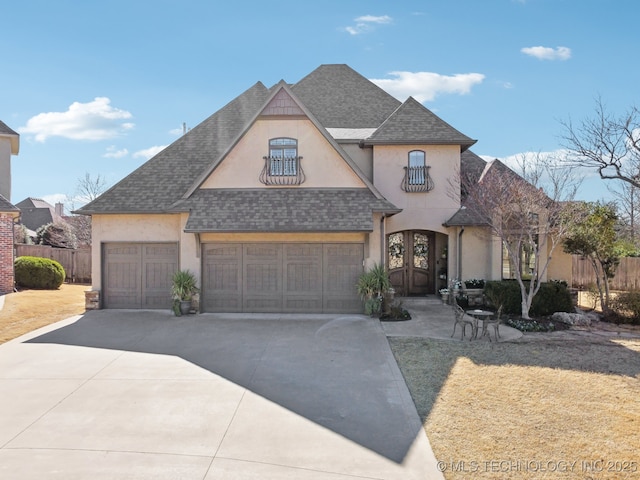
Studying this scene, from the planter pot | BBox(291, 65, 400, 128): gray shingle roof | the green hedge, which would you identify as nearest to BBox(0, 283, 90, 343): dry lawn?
the planter pot

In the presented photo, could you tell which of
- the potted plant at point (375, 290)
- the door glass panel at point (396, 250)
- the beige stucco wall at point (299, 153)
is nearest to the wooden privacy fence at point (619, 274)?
the door glass panel at point (396, 250)

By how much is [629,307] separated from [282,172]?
37.8 ft

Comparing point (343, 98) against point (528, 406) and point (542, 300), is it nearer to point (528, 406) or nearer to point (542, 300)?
point (542, 300)

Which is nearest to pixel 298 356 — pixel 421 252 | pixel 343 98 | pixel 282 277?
pixel 282 277

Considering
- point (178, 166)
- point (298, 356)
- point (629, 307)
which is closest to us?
point (298, 356)

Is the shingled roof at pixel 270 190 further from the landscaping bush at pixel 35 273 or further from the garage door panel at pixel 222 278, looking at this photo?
the landscaping bush at pixel 35 273

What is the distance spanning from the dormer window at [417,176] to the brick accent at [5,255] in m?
16.5

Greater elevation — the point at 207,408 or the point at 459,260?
the point at 459,260

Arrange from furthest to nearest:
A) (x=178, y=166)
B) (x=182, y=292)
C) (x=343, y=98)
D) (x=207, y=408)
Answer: (x=343, y=98) < (x=178, y=166) < (x=182, y=292) < (x=207, y=408)

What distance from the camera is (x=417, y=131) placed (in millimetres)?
16500

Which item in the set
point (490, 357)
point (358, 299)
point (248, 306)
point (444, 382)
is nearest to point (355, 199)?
point (358, 299)

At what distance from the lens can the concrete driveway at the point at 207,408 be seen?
510 cm

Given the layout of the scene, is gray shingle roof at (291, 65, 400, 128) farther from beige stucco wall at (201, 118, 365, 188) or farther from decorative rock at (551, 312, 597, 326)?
decorative rock at (551, 312, 597, 326)

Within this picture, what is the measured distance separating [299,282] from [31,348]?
293 inches
